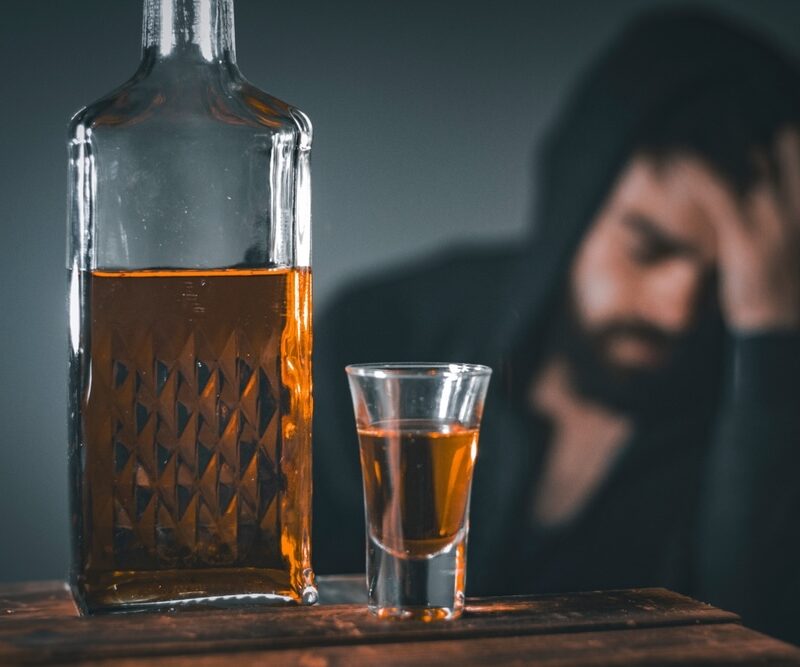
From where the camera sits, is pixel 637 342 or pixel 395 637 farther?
pixel 637 342

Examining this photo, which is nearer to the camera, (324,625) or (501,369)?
(324,625)

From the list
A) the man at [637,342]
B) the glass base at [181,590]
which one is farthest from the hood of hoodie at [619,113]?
the glass base at [181,590]

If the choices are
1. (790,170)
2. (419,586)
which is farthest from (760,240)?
(419,586)

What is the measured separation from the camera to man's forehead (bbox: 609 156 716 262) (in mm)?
952

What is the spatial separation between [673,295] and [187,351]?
453mm

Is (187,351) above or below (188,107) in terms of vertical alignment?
below

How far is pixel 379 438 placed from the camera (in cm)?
67

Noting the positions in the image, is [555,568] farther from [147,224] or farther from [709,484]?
[147,224]

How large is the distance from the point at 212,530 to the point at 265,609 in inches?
2.4

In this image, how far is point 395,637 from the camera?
637 mm

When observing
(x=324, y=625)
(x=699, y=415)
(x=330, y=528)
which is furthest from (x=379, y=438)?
(x=699, y=415)

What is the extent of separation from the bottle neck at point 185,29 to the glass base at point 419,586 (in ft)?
1.15

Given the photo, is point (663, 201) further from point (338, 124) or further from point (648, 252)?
point (338, 124)

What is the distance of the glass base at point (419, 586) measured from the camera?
0.67 meters
